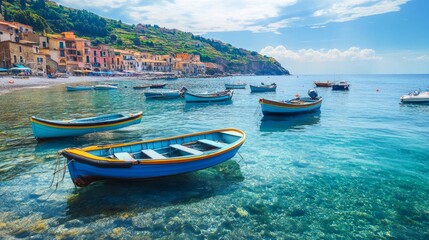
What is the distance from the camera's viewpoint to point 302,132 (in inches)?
826

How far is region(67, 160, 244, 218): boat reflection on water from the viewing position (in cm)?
898

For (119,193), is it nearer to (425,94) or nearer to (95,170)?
(95,170)

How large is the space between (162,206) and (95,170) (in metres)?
2.63

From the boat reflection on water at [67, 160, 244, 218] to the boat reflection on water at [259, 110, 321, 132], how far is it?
37.7 ft

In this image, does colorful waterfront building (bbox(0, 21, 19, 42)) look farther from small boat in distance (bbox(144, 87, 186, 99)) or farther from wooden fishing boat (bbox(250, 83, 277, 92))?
wooden fishing boat (bbox(250, 83, 277, 92))

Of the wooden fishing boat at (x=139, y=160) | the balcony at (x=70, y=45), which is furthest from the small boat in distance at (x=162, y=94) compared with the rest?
the balcony at (x=70, y=45)

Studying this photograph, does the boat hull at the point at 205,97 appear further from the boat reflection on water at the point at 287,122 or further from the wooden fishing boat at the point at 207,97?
the boat reflection on water at the point at 287,122

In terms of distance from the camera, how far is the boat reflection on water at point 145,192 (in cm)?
898

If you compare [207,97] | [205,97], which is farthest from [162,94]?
[207,97]

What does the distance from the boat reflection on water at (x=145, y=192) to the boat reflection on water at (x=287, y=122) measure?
11.5m

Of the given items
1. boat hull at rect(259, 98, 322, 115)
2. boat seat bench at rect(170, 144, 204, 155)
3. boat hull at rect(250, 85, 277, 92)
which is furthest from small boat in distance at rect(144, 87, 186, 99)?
boat seat bench at rect(170, 144, 204, 155)

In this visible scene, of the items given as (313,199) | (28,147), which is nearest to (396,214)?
(313,199)

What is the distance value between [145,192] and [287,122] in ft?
58.3

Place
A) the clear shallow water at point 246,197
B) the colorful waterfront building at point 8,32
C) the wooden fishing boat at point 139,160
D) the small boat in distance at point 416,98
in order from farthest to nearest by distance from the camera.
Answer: the colorful waterfront building at point 8,32 < the small boat in distance at point 416,98 < the wooden fishing boat at point 139,160 < the clear shallow water at point 246,197
